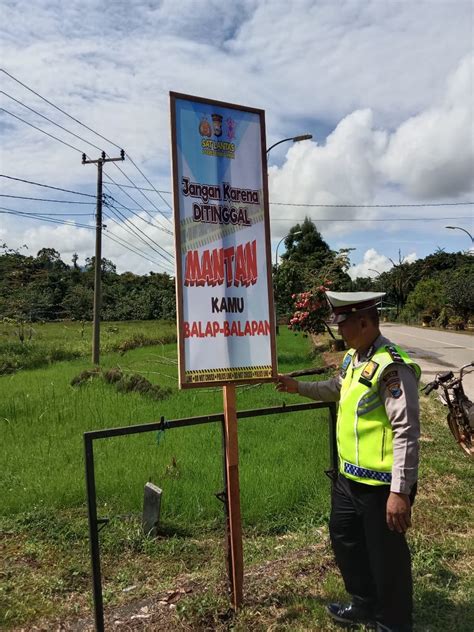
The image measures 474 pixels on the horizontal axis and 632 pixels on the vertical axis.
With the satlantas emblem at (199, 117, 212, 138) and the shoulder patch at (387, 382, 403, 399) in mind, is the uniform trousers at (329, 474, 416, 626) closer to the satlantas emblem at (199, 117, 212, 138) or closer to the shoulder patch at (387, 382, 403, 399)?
the shoulder patch at (387, 382, 403, 399)

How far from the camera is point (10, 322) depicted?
19312 mm

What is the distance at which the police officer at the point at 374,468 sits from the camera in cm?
204

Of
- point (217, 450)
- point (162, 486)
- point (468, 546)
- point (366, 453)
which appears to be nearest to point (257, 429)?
point (217, 450)

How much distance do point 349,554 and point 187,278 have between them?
1502 mm

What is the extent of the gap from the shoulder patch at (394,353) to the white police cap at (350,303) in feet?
0.67

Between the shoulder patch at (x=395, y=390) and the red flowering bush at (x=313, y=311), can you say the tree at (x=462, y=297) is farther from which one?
the shoulder patch at (x=395, y=390)

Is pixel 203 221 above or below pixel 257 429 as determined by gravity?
above

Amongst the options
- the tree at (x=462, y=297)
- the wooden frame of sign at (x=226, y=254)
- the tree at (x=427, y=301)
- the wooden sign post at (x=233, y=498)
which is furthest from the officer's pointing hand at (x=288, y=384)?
the tree at (x=427, y=301)

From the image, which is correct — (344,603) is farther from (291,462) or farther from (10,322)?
(10,322)

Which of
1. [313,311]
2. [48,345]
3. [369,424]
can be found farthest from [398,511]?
[48,345]

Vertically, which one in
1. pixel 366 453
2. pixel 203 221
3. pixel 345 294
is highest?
pixel 203 221

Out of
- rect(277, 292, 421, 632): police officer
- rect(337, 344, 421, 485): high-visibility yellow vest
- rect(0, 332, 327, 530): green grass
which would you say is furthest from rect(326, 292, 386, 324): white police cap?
rect(0, 332, 327, 530): green grass

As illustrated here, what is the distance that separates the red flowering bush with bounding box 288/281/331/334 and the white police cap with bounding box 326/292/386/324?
33.0 ft

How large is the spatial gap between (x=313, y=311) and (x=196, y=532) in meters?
10.1
